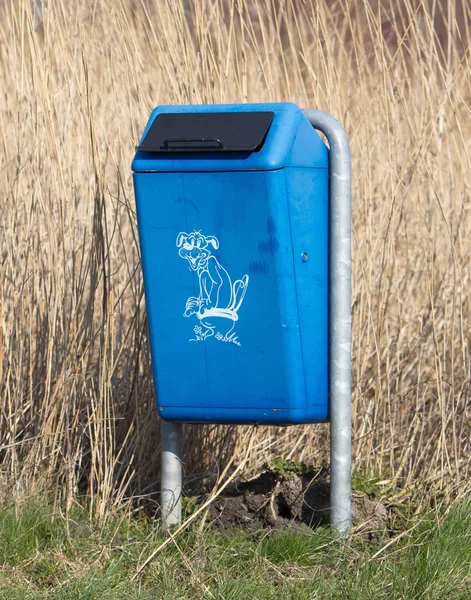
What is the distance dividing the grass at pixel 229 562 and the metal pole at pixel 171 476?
0.23ft

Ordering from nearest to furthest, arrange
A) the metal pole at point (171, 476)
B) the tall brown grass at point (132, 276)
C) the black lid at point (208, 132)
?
the black lid at point (208, 132) → the metal pole at point (171, 476) → the tall brown grass at point (132, 276)

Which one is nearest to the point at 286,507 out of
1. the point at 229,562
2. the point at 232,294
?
the point at 229,562

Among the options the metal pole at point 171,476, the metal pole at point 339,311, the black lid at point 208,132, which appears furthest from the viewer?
the metal pole at point 171,476

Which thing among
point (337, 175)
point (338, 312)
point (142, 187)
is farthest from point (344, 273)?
point (142, 187)

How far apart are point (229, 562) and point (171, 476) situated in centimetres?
34

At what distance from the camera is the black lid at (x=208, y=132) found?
2.37 metres

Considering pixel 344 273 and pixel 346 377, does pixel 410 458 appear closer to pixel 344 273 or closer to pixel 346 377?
pixel 346 377

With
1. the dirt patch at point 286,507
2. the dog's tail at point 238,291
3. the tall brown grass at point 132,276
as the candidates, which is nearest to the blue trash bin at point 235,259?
the dog's tail at point 238,291

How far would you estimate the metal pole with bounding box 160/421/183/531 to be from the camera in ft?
9.02

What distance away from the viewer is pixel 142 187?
2.49m

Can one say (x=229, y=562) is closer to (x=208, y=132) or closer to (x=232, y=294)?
(x=232, y=294)

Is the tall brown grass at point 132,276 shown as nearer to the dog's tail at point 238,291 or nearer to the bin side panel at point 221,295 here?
the bin side panel at point 221,295

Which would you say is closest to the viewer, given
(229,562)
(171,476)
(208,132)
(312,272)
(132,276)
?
(208,132)

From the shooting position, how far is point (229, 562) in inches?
104
